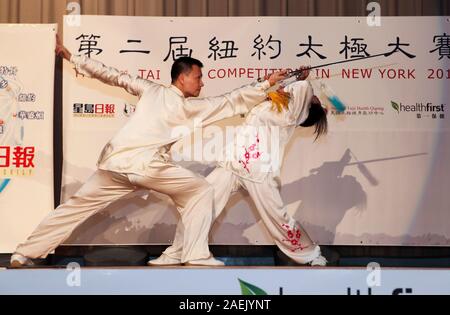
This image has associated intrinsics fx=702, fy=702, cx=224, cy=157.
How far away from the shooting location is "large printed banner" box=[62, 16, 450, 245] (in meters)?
4.27

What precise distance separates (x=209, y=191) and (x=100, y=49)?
3.59 feet

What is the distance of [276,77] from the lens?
4.23 metres

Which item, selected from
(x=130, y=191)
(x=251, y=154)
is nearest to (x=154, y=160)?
(x=130, y=191)

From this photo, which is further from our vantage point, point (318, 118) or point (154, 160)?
point (318, 118)

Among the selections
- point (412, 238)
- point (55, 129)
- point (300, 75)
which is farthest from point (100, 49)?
point (412, 238)

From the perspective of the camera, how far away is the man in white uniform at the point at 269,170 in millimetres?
4195

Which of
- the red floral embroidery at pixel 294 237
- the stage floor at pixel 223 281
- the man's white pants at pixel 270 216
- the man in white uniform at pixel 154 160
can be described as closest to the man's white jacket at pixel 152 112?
the man in white uniform at pixel 154 160

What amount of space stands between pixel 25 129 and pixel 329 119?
1.85 meters

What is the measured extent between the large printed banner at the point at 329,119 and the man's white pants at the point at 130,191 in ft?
0.39

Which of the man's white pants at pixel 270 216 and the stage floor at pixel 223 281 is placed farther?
the man's white pants at pixel 270 216

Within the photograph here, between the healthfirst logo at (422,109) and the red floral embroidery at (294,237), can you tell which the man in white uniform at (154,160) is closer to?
the red floral embroidery at (294,237)

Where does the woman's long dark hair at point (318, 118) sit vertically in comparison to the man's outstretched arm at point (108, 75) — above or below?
below

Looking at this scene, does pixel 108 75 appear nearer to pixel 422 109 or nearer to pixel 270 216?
pixel 270 216

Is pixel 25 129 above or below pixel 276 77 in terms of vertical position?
below
